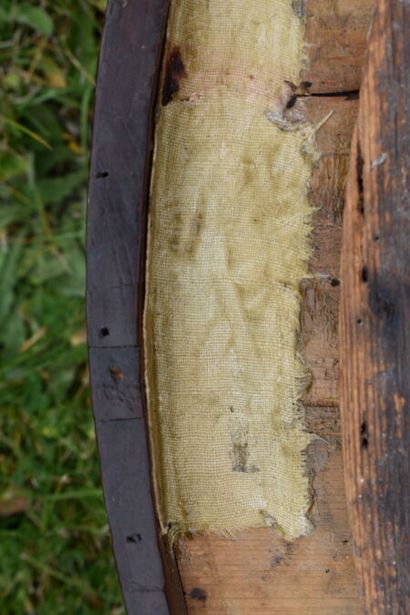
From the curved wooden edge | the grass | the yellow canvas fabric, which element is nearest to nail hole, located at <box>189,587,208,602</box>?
the curved wooden edge

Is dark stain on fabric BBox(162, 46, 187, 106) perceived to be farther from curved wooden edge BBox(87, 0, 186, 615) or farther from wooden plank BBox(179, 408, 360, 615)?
wooden plank BBox(179, 408, 360, 615)

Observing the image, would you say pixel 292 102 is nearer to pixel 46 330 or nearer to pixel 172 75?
pixel 172 75

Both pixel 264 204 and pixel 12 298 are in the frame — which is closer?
pixel 264 204

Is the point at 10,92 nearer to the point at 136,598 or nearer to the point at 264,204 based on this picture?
the point at 264,204

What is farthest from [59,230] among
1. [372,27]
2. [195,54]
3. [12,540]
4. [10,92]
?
[372,27]

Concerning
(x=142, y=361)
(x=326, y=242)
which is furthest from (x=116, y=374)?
(x=326, y=242)

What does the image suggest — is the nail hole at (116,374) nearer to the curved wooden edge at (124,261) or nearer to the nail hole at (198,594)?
the curved wooden edge at (124,261)
